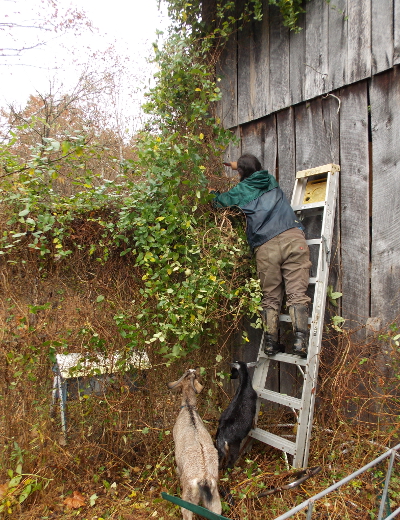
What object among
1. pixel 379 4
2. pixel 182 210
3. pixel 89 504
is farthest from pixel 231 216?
pixel 89 504

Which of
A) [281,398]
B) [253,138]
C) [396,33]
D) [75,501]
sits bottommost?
[75,501]

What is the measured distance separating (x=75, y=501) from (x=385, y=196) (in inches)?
154

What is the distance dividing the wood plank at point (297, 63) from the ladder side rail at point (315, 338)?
1.19 meters

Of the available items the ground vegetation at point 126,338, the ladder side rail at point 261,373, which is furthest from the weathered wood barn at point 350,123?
the ladder side rail at point 261,373

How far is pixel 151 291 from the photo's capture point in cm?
385

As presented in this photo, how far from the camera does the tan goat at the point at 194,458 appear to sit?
9.10 feet

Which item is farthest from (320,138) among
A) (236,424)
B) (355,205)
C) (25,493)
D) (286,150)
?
(25,493)

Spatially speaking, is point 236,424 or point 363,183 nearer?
point 236,424

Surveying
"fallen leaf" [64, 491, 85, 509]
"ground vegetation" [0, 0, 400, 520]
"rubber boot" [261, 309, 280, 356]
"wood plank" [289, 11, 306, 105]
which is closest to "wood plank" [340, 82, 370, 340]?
"ground vegetation" [0, 0, 400, 520]

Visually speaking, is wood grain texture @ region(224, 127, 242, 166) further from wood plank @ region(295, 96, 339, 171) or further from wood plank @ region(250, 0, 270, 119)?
wood plank @ region(295, 96, 339, 171)

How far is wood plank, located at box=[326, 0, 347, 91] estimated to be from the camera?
159 inches

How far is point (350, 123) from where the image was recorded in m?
4.01

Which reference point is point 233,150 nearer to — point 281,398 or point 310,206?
point 310,206

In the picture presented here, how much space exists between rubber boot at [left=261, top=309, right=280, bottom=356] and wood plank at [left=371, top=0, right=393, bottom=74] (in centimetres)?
257
